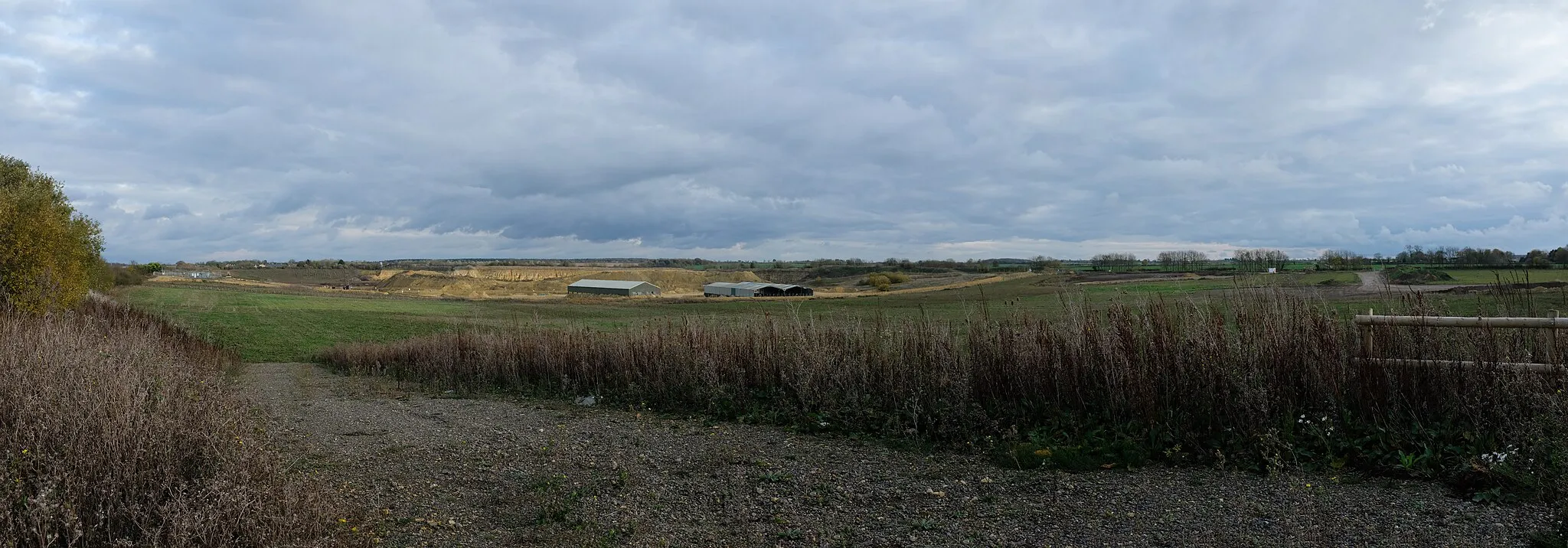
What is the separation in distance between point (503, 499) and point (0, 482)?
3128 mm

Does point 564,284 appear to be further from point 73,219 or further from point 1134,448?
point 1134,448

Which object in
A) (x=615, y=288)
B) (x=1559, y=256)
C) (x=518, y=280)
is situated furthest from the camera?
(x=518, y=280)

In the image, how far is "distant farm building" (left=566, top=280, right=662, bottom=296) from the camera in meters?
101

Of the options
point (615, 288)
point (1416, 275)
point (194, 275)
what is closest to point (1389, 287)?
point (1416, 275)

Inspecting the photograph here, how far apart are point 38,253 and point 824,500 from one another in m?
26.1

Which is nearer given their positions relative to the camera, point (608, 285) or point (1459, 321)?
point (1459, 321)

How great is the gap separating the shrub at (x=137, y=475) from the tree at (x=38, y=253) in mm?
15654

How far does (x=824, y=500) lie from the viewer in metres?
6.38

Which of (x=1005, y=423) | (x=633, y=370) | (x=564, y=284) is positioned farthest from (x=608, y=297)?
(x=1005, y=423)

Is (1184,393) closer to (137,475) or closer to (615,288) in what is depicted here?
(137,475)

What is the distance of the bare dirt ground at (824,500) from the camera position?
513cm

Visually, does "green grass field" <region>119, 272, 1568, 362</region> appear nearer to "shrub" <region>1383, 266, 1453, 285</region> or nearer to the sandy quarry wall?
"shrub" <region>1383, 266, 1453, 285</region>

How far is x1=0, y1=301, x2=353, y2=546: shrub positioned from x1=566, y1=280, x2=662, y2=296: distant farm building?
93743 millimetres

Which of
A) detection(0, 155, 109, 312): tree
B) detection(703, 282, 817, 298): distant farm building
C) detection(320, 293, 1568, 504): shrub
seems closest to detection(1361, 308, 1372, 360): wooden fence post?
detection(320, 293, 1568, 504): shrub
